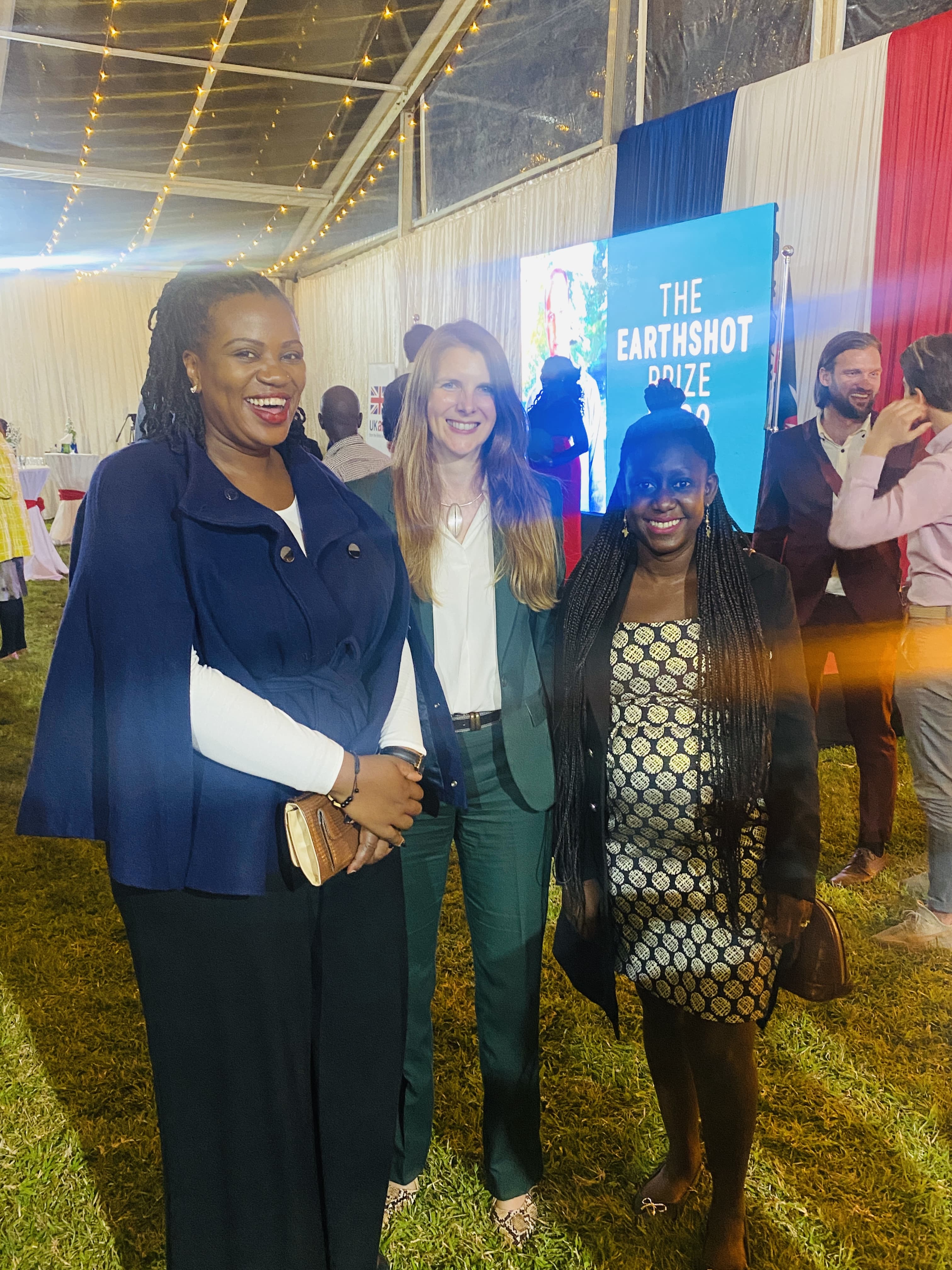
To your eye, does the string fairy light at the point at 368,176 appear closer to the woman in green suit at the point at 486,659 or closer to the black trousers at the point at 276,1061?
the woman in green suit at the point at 486,659

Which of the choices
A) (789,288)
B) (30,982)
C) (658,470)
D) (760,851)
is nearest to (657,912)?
(760,851)

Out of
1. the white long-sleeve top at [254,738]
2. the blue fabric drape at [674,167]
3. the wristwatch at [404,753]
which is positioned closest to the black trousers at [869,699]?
the wristwatch at [404,753]

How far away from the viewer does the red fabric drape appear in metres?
4.73

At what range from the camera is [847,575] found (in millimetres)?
3721

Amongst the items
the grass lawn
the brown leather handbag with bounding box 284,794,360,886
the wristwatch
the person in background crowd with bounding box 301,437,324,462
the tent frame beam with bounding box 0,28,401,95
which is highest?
the tent frame beam with bounding box 0,28,401,95

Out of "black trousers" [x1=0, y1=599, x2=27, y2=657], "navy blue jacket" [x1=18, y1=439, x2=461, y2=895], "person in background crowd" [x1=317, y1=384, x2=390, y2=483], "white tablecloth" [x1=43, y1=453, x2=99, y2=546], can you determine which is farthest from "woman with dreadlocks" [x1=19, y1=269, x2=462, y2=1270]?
"white tablecloth" [x1=43, y1=453, x2=99, y2=546]

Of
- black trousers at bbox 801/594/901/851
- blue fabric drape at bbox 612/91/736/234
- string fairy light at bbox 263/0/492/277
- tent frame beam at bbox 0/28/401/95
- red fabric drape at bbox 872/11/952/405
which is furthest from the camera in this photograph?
string fairy light at bbox 263/0/492/277

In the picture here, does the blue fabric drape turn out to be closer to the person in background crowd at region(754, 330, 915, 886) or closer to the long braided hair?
the person in background crowd at region(754, 330, 915, 886)

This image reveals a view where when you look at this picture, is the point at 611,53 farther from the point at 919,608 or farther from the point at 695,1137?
the point at 695,1137

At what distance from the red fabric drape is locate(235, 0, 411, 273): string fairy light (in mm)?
4467

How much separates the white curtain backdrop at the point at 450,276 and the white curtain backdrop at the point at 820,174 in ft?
5.61

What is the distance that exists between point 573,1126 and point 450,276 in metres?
9.42

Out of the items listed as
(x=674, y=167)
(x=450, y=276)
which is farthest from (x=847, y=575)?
(x=450, y=276)

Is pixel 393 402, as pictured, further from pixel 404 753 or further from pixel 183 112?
pixel 183 112
